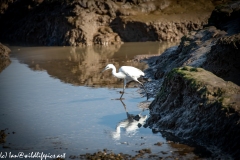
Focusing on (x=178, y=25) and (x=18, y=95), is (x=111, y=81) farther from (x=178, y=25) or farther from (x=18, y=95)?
(x=178, y=25)

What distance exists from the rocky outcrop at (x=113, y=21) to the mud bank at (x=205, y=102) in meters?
16.8

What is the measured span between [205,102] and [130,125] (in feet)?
8.29

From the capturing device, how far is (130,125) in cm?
1141

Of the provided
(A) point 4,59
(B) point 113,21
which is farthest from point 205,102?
(B) point 113,21

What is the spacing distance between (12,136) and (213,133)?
4897 mm

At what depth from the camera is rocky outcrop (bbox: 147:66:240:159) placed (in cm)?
878

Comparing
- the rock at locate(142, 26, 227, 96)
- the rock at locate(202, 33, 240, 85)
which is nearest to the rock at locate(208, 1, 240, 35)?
the rock at locate(142, 26, 227, 96)

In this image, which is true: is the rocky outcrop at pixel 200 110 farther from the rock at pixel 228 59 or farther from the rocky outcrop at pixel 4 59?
the rocky outcrop at pixel 4 59

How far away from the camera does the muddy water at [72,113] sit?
9.82 meters

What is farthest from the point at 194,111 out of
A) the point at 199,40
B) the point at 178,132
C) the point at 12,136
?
the point at 199,40

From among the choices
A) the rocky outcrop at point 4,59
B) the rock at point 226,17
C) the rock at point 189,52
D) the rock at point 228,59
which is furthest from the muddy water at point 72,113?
the rock at point 226,17

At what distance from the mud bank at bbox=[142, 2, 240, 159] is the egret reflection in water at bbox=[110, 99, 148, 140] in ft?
1.09

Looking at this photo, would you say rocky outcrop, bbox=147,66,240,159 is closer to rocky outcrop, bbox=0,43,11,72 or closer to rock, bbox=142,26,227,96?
rock, bbox=142,26,227,96

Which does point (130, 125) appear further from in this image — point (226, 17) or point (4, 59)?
point (4, 59)
